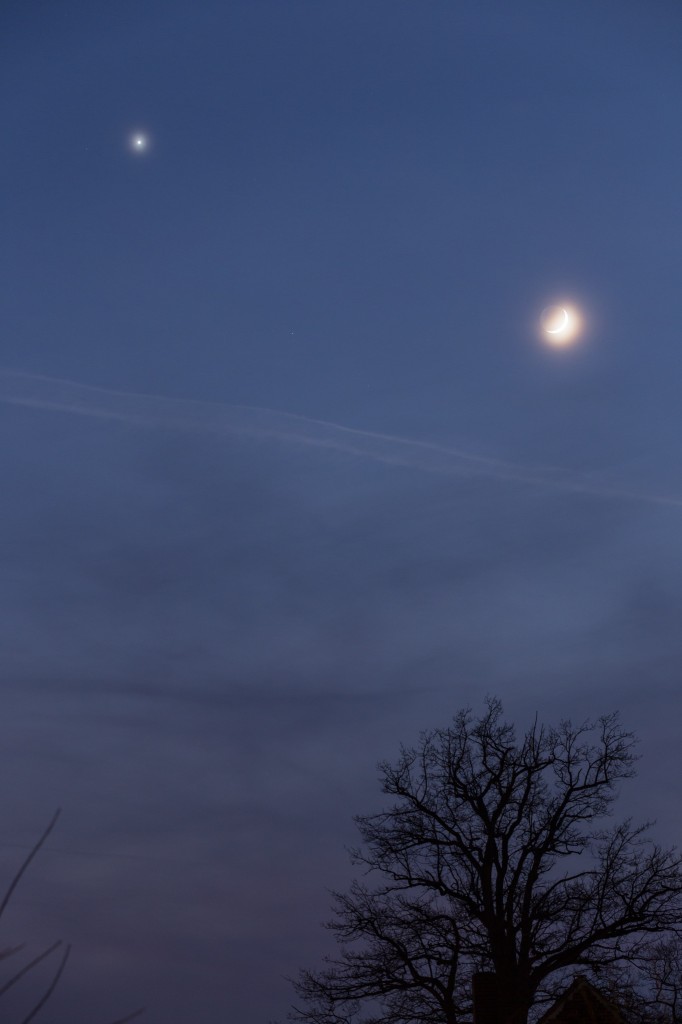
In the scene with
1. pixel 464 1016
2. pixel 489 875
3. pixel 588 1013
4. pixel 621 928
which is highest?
pixel 489 875

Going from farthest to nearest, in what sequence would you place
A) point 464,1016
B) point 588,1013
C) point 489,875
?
point 489,875 < point 464,1016 < point 588,1013

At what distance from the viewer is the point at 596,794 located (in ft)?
87.2

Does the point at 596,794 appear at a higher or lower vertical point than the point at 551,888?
higher

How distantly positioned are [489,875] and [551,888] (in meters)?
1.57

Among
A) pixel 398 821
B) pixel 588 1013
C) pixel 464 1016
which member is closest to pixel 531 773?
pixel 398 821

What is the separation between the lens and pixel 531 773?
26312 millimetres

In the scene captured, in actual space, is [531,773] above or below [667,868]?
above

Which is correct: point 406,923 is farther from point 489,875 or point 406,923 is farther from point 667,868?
point 667,868

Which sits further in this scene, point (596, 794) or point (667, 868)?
point (596, 794)

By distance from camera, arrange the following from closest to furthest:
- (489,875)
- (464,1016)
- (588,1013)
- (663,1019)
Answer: (588,1013) < (663,1019) < (464,1016) < (489,875)

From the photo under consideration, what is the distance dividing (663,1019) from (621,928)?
4281 mm

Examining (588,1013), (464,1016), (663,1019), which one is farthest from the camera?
(464,1016)

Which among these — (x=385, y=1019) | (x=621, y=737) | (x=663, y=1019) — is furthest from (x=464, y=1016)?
(x=621, y=737)

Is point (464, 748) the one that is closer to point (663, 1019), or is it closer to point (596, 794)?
point (596, 794)
